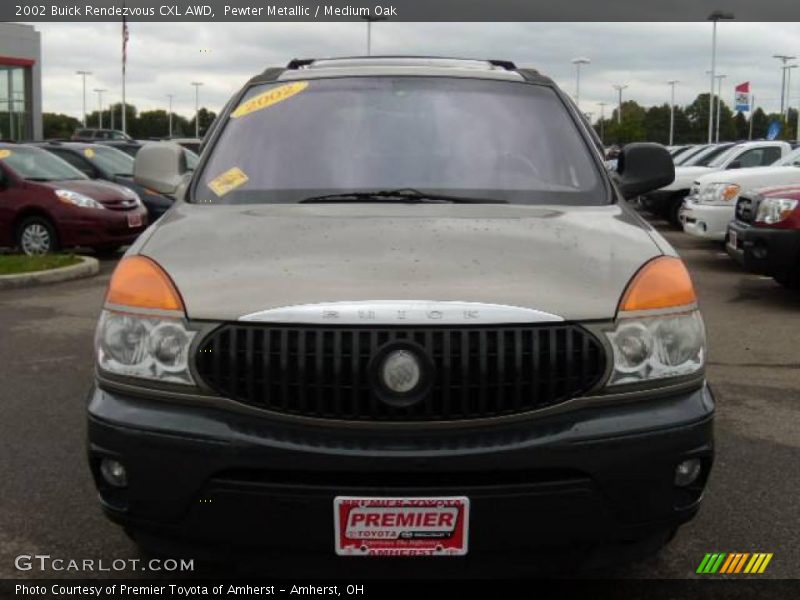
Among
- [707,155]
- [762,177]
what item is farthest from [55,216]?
[707,155]

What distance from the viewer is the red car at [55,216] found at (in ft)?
38.5

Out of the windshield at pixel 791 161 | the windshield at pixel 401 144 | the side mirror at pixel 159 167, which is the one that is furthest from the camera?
the windshield at pixel 791 161

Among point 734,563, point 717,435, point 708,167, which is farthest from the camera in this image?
point 708,167

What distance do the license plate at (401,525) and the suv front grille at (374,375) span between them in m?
0.22

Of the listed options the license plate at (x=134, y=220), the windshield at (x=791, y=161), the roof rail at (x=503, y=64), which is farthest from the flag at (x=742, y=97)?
the roof rail at (x=503, y=64)

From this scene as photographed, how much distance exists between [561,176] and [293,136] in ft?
3.46

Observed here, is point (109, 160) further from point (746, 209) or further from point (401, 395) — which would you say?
point (401, 395)

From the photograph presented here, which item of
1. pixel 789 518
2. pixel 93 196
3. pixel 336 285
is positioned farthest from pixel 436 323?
pixel 93 196

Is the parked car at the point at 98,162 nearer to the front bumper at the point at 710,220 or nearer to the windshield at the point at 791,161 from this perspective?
the front bumper at the point at 710,220

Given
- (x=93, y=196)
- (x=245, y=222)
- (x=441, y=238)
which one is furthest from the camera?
(x=93, y=196)

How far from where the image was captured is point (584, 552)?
2.57m

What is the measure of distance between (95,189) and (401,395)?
10.6 m

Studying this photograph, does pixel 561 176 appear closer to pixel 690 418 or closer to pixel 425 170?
pixel 425 170

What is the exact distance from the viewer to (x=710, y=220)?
12023mm
